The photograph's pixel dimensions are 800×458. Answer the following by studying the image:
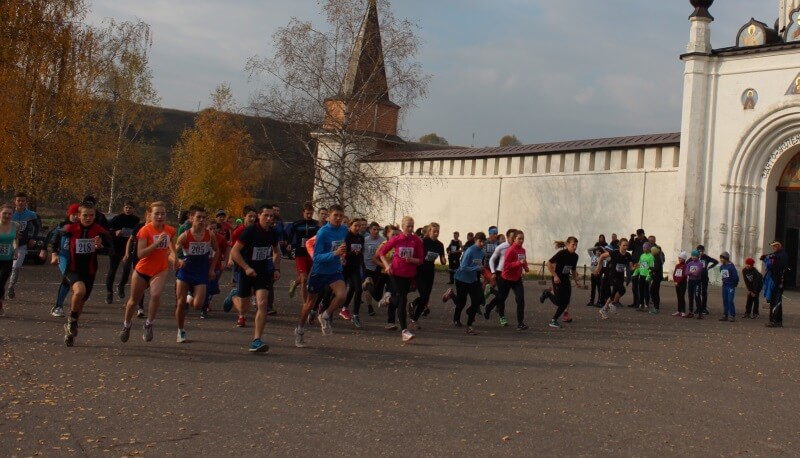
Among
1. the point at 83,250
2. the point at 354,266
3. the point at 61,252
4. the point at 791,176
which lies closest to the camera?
the point at 83,250

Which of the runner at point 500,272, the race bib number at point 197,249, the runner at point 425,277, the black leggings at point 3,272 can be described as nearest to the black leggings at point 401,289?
the runner at point 425,277

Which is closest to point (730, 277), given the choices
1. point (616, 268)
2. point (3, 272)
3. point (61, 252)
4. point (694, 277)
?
point (694, 277)

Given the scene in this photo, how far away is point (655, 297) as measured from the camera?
22.4 metres

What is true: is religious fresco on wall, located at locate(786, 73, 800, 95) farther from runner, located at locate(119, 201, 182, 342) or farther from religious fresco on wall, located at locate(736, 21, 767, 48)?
runner, located at locate(119, 201, 182, 342)

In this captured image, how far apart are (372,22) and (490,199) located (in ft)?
33.6

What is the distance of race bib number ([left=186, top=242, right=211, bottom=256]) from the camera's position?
11899mm

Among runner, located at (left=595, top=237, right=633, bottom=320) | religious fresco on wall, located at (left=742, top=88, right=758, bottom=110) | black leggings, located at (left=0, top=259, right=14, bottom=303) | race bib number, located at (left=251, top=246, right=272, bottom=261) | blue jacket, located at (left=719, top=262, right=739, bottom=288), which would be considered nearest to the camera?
race bib number, located at (left=251, top=246, right=272, bottom=261)

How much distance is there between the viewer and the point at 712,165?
35.7 meters

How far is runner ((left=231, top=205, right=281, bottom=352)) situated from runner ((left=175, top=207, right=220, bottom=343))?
0.48m

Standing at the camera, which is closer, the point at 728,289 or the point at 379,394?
the point at 379,394

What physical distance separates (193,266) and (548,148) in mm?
32648

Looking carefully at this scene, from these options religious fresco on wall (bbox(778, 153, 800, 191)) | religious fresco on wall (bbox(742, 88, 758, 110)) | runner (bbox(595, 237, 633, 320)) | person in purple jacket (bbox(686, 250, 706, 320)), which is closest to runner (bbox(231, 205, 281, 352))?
runner (bbox(595, 237, 633, 320))

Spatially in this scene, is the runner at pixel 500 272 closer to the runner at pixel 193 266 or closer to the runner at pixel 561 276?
the runner at pixel 561 276

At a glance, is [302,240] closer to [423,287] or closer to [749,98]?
[423,287]
